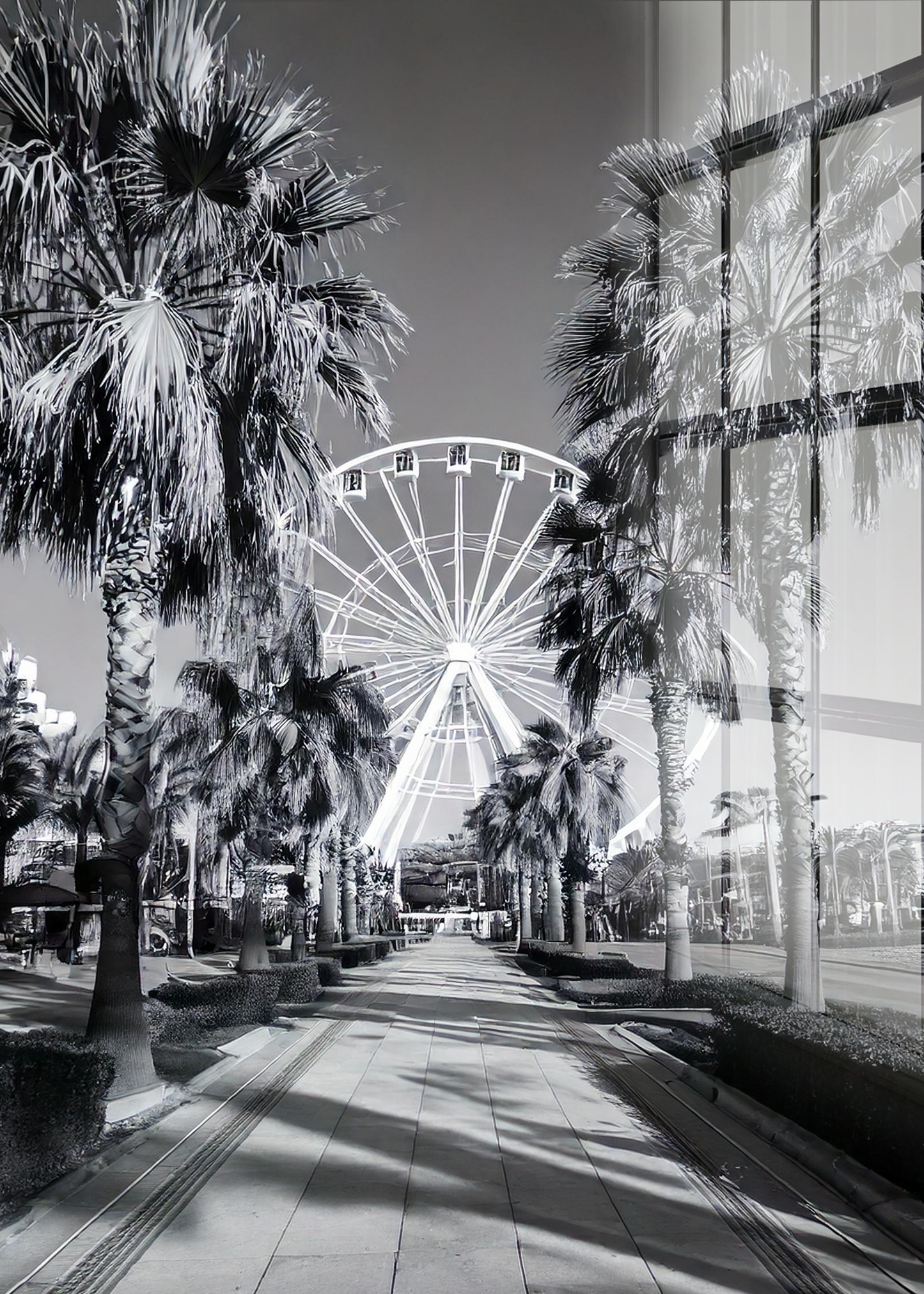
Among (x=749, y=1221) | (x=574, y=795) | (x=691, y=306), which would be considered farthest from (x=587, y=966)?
(x=749, y=1221)

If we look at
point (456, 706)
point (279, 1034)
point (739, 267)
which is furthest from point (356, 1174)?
point (456, 706)

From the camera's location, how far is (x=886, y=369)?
1172 centimetres

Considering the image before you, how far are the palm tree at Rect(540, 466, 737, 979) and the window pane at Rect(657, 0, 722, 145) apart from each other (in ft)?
26.8

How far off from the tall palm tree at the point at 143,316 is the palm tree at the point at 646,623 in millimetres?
6454

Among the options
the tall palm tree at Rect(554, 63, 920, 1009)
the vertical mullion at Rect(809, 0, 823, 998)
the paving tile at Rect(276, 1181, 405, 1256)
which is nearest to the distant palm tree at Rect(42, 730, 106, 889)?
the tall palm tree at Rect(554, 63, 920, 1009)

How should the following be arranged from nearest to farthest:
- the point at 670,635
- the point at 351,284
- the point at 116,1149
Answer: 1. the point at 116,1149
2. the point at 351,284
3. the point at 670,635

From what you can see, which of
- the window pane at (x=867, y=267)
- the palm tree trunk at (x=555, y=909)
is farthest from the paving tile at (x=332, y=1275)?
the palm tree trunk at (x=555, y=909)

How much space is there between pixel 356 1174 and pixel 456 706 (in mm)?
47903

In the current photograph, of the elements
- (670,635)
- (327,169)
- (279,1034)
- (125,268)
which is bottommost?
(279,1034)

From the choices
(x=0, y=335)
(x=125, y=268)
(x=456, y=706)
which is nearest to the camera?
(x=0, y=335)

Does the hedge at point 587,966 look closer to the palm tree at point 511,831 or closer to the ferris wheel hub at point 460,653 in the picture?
the palm tree at point 511,831

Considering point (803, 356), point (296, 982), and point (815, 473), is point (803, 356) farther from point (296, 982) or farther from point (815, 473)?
point (296, 982)

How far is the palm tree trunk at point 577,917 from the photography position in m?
34.1

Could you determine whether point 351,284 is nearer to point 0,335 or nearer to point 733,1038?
point 0,335
